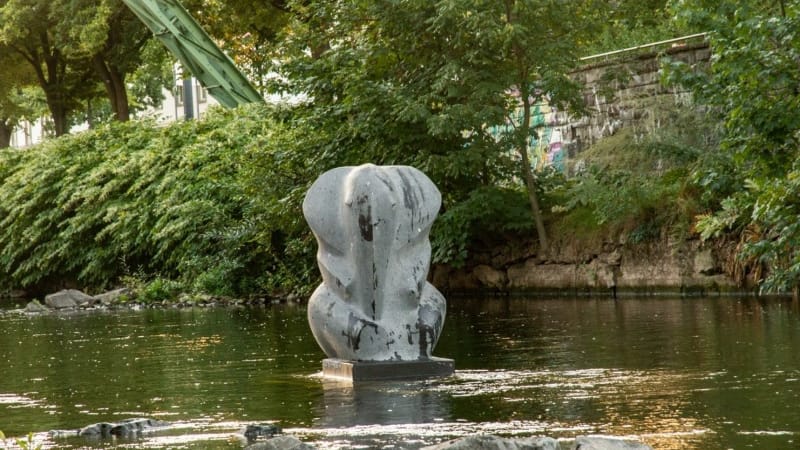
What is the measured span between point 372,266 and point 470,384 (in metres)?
1.58

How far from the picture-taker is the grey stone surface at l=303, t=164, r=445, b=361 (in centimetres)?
1305

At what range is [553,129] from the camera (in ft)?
98.8

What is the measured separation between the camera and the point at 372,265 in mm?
13133

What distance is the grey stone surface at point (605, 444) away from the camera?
7.66 m

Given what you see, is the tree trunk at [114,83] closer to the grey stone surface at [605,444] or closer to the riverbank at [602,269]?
the riverbank at [602,269]

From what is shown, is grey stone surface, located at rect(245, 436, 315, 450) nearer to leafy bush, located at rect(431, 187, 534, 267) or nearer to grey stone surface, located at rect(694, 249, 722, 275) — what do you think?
grey stone surface, located at rect(694, 249, 722, 275)

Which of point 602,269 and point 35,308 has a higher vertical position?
point 602,269

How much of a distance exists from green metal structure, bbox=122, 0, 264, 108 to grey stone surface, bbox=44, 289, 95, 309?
30.9 ft

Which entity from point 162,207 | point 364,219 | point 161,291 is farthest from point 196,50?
point 364,219

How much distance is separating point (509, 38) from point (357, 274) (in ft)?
42.8

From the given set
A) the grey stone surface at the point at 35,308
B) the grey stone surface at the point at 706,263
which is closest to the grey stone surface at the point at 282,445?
the grey stone surface at the point at 706,263

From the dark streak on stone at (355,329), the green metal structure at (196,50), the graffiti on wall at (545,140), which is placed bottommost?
the dark streak on stone at (355,329)

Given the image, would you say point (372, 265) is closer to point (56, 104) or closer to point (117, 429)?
point (117, 429)

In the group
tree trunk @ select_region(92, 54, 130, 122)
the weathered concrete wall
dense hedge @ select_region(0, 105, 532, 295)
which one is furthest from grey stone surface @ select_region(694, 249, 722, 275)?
tree trunk @ select_region(92, 54, 130, 122)
